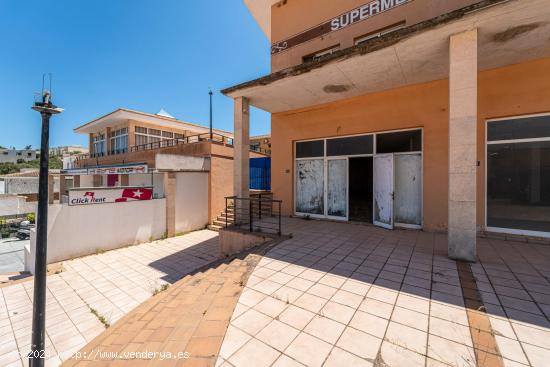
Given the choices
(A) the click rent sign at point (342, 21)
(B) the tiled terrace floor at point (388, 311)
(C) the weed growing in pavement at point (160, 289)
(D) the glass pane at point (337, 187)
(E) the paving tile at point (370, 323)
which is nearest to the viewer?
(B) the tiled terrace floor at point (388, 311)

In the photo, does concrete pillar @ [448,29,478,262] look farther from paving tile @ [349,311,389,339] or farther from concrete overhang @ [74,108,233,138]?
concrete overhang @ [74,108,233,138]

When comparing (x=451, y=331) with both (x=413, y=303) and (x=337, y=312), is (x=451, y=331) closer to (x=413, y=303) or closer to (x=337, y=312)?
(x=413, y=303)

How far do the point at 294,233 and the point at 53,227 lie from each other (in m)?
6.98

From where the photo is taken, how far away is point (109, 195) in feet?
25.6

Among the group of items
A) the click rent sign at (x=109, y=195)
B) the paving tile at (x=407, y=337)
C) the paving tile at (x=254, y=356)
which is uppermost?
the click rent sign at (x=109, y=195)

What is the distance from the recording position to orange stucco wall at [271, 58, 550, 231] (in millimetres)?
5020

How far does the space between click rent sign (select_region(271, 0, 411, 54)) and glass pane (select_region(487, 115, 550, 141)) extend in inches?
162

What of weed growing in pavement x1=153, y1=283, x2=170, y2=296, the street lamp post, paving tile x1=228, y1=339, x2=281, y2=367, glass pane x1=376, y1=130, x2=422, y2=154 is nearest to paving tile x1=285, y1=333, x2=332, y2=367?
paving tile x1=228, y1=339, x2=281, y2=367

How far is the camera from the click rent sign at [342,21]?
6.66 metres

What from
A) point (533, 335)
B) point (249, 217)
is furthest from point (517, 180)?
point (249, 217)

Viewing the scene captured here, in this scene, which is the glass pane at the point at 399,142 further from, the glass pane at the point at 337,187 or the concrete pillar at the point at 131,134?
the concrete pillar at the point at 131,134

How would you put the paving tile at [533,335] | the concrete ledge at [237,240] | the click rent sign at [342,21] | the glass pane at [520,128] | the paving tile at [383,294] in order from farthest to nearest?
the click rent sign at [342,21] < the concrete ledge at [237,240] < the glass pane at [520,128] < the paving tile at [383,294] < the paving tile at [533,335]

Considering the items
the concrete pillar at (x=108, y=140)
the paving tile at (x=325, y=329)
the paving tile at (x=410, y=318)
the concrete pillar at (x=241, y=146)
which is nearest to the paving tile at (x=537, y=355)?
the paving tile at (x=410, y=318)

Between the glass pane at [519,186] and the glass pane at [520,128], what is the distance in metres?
0.19
